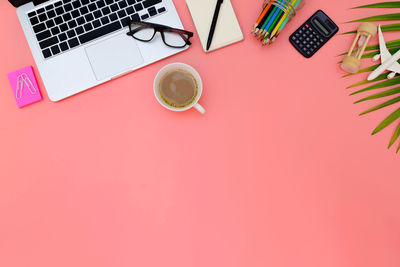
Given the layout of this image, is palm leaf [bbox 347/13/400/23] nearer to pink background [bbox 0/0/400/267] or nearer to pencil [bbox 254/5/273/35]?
pink background [bbox 0/0/400/267]

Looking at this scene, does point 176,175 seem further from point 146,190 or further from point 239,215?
point 239,215

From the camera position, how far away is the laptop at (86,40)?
2.95 feet

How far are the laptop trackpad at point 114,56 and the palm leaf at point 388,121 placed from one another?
0.72 m

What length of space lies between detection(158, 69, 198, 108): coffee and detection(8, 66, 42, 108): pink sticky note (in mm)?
367

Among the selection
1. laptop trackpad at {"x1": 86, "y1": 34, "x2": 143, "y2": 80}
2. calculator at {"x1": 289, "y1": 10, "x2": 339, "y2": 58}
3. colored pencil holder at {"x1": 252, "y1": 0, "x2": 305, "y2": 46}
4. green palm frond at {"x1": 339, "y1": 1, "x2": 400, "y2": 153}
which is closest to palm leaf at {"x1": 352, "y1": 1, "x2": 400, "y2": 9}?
green palm frond at {"x1": 339, "y1": 1, "x2": 400, "y2": 153}

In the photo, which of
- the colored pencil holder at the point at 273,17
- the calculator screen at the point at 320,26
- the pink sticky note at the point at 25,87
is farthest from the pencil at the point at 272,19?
the pink sticky note at the point at 25,87

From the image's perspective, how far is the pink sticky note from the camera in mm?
928

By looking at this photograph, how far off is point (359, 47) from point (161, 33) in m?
0.56

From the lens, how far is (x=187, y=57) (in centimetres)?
94

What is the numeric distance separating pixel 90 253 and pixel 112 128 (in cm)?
38

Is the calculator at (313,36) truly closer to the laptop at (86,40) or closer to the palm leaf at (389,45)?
the palm leaf at (389,45)

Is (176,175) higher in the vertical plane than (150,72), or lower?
lower

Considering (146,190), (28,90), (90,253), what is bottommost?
(90,253)

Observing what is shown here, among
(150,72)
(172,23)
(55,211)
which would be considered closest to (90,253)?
(55,211)
